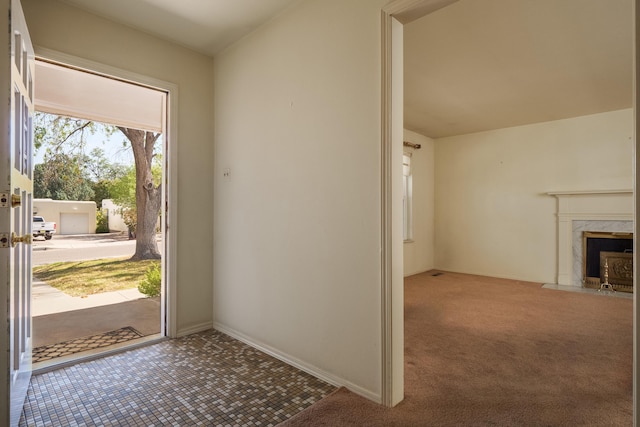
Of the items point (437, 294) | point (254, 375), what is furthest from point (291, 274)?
point (437, 294)

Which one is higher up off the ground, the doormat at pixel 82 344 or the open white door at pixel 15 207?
the open white door at pixel 15 207

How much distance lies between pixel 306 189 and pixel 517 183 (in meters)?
4.69

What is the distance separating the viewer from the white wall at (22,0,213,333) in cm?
256

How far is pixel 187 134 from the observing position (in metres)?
2.95

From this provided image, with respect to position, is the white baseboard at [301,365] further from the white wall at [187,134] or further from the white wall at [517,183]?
the white wall at [517,183]

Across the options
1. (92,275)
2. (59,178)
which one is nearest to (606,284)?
(92,275)

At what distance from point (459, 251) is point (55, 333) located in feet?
19.3

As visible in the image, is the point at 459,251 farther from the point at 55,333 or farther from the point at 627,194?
the point at 55,333

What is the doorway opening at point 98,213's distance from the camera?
2914 mm

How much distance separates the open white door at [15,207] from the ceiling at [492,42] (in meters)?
0.96

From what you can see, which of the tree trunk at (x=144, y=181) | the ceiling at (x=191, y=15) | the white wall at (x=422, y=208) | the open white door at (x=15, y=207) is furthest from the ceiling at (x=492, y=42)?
the tree trunk at (x=144, y=181)

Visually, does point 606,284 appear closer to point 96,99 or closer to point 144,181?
point 96,99

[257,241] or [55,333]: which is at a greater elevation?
[257,241]

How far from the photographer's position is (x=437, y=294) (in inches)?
180
